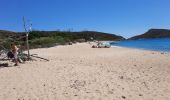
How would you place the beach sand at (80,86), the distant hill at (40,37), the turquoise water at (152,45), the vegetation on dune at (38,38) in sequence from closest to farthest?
1. the beach sand at (80,86)
2. the vegetation on dune at (38,38)
3. the distant hill at (40,37)
4. the turquoise water at (152,45)

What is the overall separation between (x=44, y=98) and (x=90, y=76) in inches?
145

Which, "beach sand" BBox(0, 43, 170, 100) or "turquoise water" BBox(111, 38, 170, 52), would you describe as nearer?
"beach sand" BBox(0, 43, 170, 100)

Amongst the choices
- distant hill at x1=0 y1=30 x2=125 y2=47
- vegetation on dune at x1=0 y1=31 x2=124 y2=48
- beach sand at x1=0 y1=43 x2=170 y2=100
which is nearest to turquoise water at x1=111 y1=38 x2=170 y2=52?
vegetation on dune at x1=0 y1=31 x2=124 y2=48

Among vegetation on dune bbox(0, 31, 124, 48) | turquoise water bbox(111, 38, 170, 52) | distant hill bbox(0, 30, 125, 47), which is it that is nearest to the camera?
vegetation on dune bbox(0, 31, 124, 48)

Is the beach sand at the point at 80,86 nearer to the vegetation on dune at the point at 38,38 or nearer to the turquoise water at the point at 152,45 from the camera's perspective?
the vegetation on dune at the point at 38,38

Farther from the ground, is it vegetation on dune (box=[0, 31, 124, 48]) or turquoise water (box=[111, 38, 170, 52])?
vegetation on dune (box=[0, 31, 124, 48])

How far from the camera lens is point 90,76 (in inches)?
466

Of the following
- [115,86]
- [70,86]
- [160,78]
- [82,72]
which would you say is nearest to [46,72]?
[82,72]

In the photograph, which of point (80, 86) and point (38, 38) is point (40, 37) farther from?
point (80, 86)

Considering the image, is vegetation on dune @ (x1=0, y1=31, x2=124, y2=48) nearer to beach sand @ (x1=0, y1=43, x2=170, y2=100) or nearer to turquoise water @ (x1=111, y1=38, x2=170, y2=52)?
beach sand @ (x1=0, y1=43, x2=170, y2=100)

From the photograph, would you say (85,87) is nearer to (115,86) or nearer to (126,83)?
(115,86)

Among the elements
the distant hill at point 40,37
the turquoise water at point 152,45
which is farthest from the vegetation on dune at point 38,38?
the turquoise water at point 152,45

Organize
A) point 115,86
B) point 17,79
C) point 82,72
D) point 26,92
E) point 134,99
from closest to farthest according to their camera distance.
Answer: point 134,99, point 26,92, point 115,86, point 17,79, point 82,72

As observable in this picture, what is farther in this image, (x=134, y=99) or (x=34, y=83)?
(x=34, y=83)
